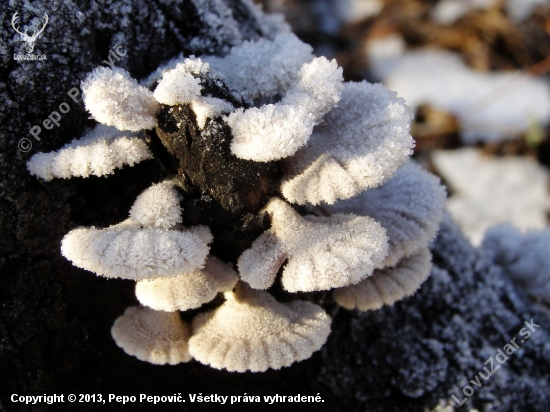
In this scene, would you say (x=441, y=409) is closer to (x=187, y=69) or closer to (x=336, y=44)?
(x=187, y=69)

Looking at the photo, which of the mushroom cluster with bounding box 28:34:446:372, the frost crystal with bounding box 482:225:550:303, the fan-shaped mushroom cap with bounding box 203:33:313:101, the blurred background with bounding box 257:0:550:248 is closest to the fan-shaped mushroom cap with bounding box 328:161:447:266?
the mushroom cluster with bounding box 28:34:446:372

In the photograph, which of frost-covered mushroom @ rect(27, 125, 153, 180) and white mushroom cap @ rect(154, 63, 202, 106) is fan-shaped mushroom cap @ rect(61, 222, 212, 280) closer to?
frost-covered mushroom @ rect(27, 125, 153, 180)

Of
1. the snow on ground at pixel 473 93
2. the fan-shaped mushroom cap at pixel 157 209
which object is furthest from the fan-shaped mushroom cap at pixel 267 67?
the snow on ground at pixel 473 93

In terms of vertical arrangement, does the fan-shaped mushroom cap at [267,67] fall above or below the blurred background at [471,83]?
above

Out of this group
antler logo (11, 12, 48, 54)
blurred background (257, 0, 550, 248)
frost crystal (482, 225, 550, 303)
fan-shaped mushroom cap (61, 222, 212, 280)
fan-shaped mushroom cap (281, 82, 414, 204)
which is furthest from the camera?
blurred background (257, 0, 550, 248)

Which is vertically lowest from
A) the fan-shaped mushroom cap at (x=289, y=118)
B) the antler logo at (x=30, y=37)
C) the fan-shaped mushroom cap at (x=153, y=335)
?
the fan-shaped mushroom cap at (x=153, y=335)

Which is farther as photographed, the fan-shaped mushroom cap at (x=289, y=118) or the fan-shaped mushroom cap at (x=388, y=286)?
the fan-shaped mushroom cap at (x=388, y=286)

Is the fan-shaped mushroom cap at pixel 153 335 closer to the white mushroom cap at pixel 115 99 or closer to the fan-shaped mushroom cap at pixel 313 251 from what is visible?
the fan-shaped mushroom cap at pixel 313 251
